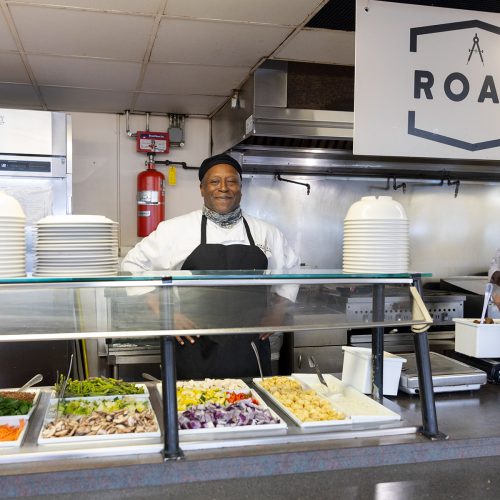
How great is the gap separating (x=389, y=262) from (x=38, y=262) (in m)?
1.11

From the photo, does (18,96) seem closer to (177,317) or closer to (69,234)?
(69,234)

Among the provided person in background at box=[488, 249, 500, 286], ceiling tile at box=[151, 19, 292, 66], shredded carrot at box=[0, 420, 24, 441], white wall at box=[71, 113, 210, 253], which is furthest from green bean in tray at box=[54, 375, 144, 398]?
person in background at box=[488, 249, 500, 286]

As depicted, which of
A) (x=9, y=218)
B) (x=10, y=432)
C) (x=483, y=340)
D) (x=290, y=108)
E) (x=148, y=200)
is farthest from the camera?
(x=148, y=200)

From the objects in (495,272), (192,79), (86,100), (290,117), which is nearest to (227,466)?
(290,117)

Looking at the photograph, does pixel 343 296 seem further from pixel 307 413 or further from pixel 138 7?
pixel 138 7

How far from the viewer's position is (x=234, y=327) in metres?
1.68

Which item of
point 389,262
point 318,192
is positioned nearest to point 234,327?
point 389,262

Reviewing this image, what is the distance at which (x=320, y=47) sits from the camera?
11.1 ft

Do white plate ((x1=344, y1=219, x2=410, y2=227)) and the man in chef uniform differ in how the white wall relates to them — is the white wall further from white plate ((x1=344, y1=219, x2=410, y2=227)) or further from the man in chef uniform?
white plate ((x1=344, y1=219, x2=410, y2=227))

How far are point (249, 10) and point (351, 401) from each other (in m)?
1.96

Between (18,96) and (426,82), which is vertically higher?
(18,96)

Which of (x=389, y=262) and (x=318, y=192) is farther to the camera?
(x=318, y=192)

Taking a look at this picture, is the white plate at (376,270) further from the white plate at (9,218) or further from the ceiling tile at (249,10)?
the ceiling tile at (249,10)

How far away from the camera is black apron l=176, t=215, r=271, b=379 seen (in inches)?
67.2
